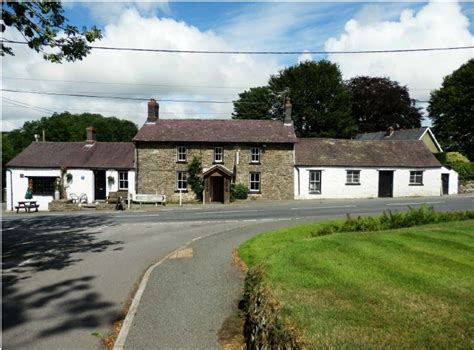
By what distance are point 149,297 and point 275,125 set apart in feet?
104

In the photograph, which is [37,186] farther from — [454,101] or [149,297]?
[454,101]

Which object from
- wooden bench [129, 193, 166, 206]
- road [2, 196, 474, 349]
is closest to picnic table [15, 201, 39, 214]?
wooden bench [129, 193, 166, 206]

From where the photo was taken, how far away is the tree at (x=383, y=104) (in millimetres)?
63750

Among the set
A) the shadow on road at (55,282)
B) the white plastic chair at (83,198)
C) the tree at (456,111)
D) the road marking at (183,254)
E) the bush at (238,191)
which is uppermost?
the tree at (456,111)

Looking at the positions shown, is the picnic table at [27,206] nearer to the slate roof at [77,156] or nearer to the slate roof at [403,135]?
the slate roof at [77,156]

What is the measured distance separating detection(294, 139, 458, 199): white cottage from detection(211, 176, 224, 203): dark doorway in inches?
267

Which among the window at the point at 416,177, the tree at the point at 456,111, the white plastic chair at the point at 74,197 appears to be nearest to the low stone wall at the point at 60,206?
the white plastic chair at the point at 74,197

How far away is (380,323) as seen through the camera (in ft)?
19.7

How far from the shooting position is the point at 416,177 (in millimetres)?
38375

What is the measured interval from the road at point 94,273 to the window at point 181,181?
1358 centimetres

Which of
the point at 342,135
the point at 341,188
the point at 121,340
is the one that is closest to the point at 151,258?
the point at 121,340

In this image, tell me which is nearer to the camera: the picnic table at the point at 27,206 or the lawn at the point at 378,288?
the lawn at the point at 378,288

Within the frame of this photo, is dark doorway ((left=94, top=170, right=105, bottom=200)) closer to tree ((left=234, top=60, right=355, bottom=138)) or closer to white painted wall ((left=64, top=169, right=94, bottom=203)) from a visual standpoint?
white painted wall ((left=64, top=169, right=94, bottom=203))

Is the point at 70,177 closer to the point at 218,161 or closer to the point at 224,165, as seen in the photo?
the point at 218,161
